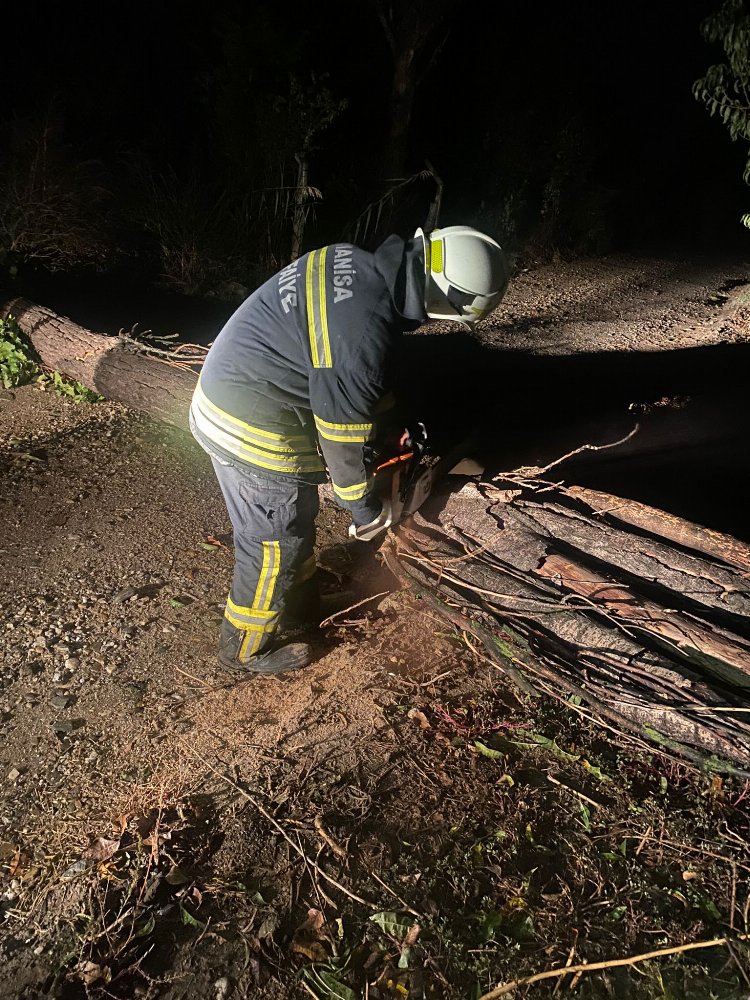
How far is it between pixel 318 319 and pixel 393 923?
1.95 metres

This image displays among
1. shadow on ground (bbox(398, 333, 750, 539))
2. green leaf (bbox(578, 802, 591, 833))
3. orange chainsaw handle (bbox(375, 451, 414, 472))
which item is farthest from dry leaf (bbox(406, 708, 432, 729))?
shadow on ground (bbox(398, 333, 750, 539))

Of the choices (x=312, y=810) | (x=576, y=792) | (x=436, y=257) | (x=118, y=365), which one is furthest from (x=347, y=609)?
(x=118, y=365)

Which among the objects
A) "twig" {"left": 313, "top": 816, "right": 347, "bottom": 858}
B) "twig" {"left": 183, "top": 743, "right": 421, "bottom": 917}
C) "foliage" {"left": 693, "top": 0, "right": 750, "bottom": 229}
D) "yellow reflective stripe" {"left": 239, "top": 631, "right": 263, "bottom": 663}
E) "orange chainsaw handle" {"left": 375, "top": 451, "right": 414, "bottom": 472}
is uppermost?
"foliage" {"left": 693, "top": 0, "right": 750, "bottom": 229}

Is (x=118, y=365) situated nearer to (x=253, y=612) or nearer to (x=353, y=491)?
(x=253, y=612)

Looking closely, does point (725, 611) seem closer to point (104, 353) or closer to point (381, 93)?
point (104, 353)

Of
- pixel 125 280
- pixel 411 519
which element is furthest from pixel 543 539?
pixel 125 280

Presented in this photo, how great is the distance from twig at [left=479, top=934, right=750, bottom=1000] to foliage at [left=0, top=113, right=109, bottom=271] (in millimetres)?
8253

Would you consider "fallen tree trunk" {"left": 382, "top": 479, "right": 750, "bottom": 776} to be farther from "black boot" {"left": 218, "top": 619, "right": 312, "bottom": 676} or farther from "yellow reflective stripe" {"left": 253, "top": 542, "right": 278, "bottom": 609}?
"yellow reflective stripe" {"left": 253, "top": 542, "right": 278, "bottom": 609}

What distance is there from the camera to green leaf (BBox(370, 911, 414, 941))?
6.85ft

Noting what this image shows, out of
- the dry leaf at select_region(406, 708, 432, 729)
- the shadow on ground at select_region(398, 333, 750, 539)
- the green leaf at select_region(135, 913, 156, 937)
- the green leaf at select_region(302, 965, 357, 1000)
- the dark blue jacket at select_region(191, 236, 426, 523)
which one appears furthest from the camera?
the shadow on ground at select_region(398, 333, 750, 539)

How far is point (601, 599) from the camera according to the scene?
305cm

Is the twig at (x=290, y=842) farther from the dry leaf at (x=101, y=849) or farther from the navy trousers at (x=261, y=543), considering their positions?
the navy trousers at (x=261, y=543)

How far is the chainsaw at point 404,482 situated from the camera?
306 centimetres

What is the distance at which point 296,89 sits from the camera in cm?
865
